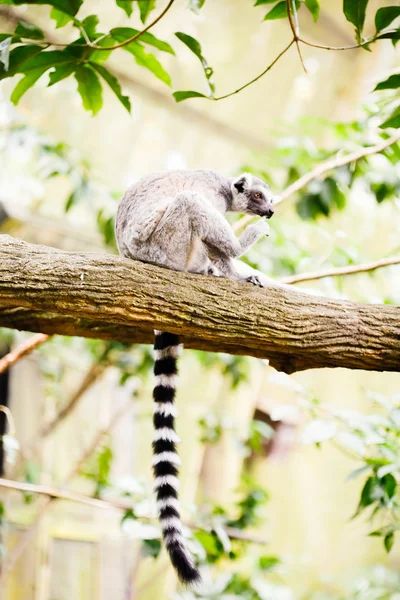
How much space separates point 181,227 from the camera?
405 centimetres

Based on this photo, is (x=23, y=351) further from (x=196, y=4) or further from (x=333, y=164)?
(x=333, y=164)

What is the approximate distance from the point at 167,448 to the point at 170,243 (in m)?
1.29

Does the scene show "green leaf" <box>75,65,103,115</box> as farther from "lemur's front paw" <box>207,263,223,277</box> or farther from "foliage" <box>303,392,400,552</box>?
"foliage" <box>303,392,400,552</box>

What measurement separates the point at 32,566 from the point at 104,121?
6375 millimetres

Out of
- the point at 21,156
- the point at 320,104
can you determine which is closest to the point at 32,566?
the point at 21,156

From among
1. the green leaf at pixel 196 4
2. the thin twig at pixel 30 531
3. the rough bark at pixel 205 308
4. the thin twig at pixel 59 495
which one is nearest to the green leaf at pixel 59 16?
the green leaf at pixel 196 4

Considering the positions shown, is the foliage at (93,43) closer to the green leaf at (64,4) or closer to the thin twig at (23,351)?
the green leaf at (64,4)

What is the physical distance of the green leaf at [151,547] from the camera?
4.94 meters

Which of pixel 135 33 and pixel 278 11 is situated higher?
pixel 278 11

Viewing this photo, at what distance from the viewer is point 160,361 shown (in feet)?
13.1

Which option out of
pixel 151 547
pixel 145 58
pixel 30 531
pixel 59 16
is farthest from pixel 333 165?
pixel 30 531

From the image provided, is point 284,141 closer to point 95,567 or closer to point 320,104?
point 320,104

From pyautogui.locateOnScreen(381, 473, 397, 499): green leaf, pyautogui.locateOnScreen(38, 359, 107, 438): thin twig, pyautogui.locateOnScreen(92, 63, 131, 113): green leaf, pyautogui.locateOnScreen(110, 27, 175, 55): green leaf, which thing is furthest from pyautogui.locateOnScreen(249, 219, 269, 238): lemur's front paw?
pyautogui.locateOnScreen(38, 359, 107, 438): thin twig

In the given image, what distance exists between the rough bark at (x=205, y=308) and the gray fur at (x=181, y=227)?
59cm
